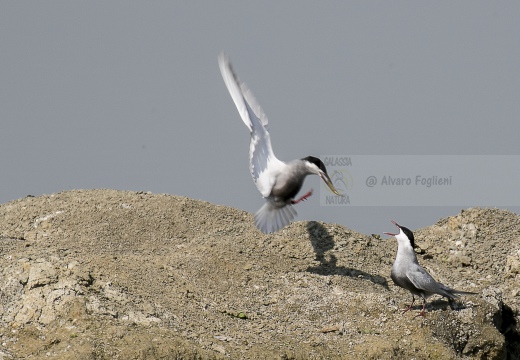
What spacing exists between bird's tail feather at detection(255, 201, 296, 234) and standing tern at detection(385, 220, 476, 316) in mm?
1994

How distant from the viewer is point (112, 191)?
16.8m

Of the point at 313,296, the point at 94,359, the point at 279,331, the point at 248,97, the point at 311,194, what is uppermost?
the point at 248,97

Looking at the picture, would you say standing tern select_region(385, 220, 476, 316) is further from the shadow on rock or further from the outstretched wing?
the outstretched wing

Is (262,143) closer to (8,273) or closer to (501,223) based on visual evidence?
(8,273)

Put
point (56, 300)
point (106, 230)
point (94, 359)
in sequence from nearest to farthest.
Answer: point (94, 359)
point (56, 300)
point (106, 230)

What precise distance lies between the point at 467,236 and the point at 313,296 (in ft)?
14.5

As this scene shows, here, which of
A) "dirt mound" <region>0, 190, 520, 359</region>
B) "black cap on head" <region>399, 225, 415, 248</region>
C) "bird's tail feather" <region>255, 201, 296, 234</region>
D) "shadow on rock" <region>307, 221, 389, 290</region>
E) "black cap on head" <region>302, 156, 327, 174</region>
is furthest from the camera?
"shadow on rock" <region>307, 221, 389, 290</region>

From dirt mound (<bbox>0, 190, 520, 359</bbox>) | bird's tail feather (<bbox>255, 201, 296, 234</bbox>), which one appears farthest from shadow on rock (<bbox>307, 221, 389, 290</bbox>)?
bird's tail feather (<bbox>255, 201, 296, 234</bbox>)

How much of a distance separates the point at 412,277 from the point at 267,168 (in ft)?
9.66

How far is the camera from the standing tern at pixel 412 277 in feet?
35.6

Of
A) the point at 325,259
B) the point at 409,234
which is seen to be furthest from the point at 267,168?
the point at 409,234

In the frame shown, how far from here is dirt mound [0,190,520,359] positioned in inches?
401

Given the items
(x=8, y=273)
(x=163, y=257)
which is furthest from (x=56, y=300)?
(x=163, y=257)

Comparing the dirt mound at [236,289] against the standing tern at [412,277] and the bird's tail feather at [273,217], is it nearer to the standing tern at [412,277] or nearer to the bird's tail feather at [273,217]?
the standing tern at [412,277]
